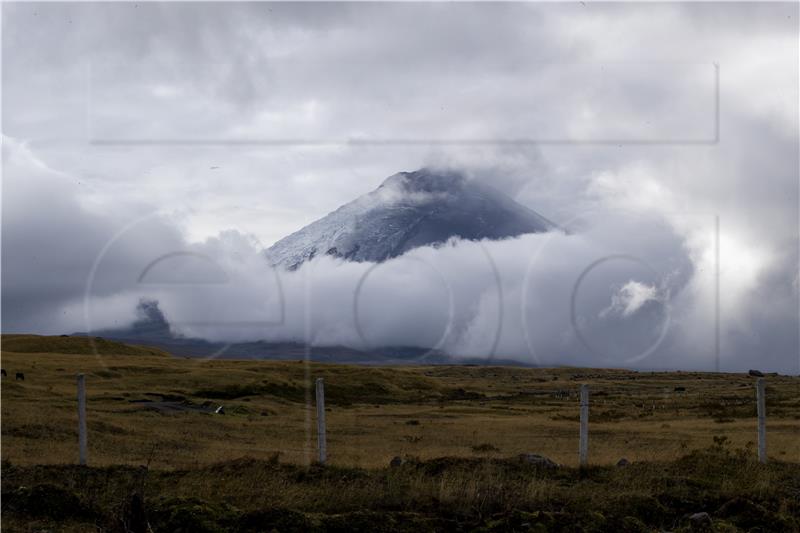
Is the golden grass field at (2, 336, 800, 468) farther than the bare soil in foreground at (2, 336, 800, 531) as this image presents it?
Yes

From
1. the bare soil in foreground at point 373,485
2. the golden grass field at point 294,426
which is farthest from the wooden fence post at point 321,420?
the golden grass field at point 294,426

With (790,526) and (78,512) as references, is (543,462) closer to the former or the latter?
(790,526)

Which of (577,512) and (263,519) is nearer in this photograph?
(263,519)

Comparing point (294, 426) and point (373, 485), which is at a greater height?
point (373, 485)

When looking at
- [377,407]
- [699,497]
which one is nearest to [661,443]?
[699,497]

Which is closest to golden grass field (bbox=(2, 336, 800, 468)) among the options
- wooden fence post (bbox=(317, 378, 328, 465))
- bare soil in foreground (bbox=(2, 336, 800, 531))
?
bare soil in foreground (bbox=(2, 336, 800, 531))

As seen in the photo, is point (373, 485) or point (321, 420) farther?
point (321, 420)

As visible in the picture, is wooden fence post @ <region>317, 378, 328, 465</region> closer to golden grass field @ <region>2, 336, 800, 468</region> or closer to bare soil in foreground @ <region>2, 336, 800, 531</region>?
bare soil in foreground @ <region>2, 336, 800, 531</region>

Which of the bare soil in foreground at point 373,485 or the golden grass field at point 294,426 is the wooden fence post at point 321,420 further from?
the golden grass field at point 294,426

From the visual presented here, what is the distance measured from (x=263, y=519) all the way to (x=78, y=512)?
2859 mm

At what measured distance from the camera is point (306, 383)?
204 feet

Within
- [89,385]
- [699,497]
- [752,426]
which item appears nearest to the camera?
[699,497]

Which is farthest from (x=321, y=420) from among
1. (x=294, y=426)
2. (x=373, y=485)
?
(x=294, y=426)

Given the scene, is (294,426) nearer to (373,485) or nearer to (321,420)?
(321,420)
